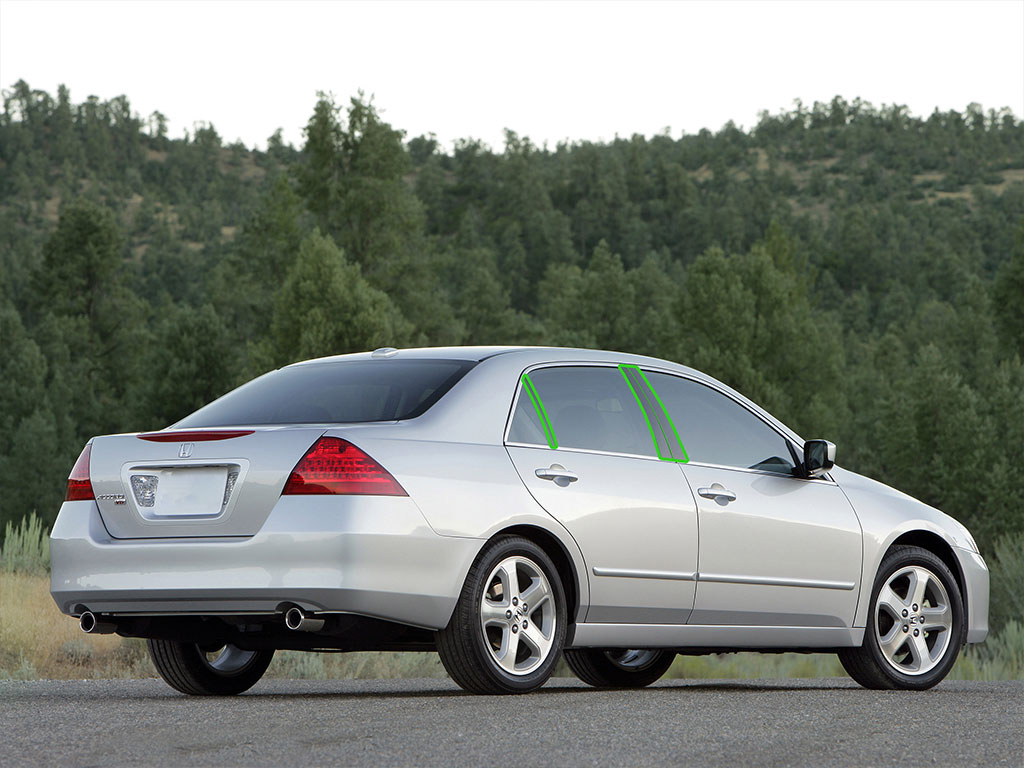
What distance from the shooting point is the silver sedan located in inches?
252

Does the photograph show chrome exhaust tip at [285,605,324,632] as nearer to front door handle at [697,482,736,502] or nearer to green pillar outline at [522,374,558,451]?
green pillar outline at [522,374,558,451]

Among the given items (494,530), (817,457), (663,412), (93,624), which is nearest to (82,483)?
(93,624)

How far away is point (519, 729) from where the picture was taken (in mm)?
5719

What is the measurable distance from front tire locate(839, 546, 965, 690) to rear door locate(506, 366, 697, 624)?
4.49ft

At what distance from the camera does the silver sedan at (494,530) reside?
6391 mm

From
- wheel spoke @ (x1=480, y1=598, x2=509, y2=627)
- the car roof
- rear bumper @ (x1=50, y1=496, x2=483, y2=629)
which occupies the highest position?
the car roof

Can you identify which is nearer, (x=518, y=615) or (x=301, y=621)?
(x=301, y=621)

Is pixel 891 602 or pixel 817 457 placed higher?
pixel 817 457

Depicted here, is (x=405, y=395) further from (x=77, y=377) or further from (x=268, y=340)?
(x=77, y=377)

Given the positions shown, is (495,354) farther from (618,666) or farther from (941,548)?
(941,548)

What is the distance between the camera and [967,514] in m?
56.0

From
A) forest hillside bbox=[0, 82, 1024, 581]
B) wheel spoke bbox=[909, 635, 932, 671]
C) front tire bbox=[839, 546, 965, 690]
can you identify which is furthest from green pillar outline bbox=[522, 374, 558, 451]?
forest hillside bbox=[0, 82, 1024, 581]

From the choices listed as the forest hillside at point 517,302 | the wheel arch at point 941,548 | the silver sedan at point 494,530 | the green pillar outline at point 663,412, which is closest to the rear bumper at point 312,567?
the silver sedan at point 494,530

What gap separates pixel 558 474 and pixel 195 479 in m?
1.56
